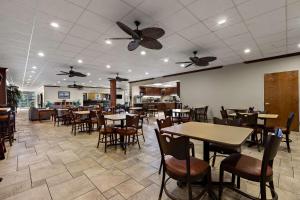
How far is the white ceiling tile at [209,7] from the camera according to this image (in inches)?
102

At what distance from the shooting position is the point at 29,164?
2871 mm

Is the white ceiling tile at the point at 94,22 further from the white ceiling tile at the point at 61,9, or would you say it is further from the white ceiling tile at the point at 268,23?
the white ceiling tile at the point at 268,23

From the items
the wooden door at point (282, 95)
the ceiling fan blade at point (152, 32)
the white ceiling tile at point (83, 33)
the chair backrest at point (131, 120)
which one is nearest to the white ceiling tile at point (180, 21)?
the ceiling fan blade at point (152, 32)

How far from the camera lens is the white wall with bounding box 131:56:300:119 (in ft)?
19.9

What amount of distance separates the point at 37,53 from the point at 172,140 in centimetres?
608

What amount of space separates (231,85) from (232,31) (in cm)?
409

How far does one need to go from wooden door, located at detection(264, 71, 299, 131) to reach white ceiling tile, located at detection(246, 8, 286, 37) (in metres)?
2.91

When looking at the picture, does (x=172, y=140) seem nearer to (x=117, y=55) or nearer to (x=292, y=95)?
(x=117, y=55)

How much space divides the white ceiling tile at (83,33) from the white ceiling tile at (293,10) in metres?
4.12

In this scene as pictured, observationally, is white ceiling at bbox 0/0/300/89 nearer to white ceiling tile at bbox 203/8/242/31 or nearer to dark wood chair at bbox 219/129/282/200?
white ceiling tile at bbox 203/8/242/31

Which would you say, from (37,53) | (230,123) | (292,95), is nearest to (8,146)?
(37,53)

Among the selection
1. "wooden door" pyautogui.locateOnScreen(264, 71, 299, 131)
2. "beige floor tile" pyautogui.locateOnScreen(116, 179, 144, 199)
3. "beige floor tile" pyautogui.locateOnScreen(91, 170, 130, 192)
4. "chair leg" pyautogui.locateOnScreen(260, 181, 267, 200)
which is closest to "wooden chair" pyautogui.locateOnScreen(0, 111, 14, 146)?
"beige floor tile" pyautogui.locateOnScreen(91, 170, 130, 192)

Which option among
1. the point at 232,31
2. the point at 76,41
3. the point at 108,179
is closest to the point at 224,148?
the point at 108,179

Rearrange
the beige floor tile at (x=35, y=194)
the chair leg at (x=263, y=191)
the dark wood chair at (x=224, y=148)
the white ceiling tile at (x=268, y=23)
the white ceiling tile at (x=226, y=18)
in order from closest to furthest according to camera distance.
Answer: the chair leg at (x=263, y=191) < the beige floor tile at (x=35, y=194) < the dark wood chair at (x=224, y=148) < the white ceiling tile at (x=226, y=18) < the white ceiling tile at (x=268, y=23)
